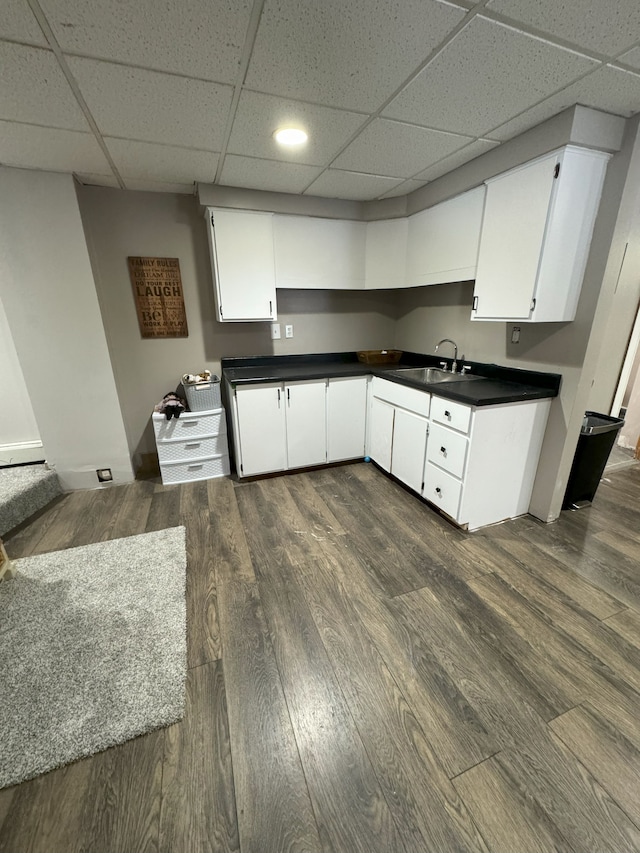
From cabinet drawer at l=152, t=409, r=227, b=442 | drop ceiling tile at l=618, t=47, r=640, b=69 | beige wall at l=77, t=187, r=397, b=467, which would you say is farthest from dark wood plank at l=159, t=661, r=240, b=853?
drop ceiling tile at l=618, t=47, r=640, b=69

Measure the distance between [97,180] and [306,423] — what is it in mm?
2260

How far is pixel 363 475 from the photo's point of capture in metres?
2.99

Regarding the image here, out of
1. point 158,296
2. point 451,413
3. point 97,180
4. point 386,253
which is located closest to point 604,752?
point 451,413

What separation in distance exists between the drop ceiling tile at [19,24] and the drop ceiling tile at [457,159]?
196cm

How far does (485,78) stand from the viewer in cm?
137

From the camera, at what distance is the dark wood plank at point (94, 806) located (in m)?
0.92

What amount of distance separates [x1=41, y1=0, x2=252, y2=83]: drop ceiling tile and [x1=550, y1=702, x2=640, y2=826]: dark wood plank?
8.29 feet

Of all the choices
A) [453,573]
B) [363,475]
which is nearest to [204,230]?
[363,475]

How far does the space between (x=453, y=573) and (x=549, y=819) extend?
37.7 inches

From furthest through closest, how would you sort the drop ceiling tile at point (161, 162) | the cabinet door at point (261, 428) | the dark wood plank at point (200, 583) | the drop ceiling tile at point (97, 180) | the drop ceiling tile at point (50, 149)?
the cabinet door at point (261, 428) → the drop ceiling tile at point (97, 180) → the drop ceiling tile at point (161, 162) → the drop ceiling tile at point (50, 149) → the dark wood plank at point (200, 583)

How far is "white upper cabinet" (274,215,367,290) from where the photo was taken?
2783mm

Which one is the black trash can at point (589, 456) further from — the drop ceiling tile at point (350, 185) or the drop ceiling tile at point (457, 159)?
the drop ceiling tile at point (350, 185)

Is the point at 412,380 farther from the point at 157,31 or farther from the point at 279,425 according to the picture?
the point at 157,31

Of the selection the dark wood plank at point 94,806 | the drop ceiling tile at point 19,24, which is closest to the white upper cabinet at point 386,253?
the drop ceiling tile at point 19,24
